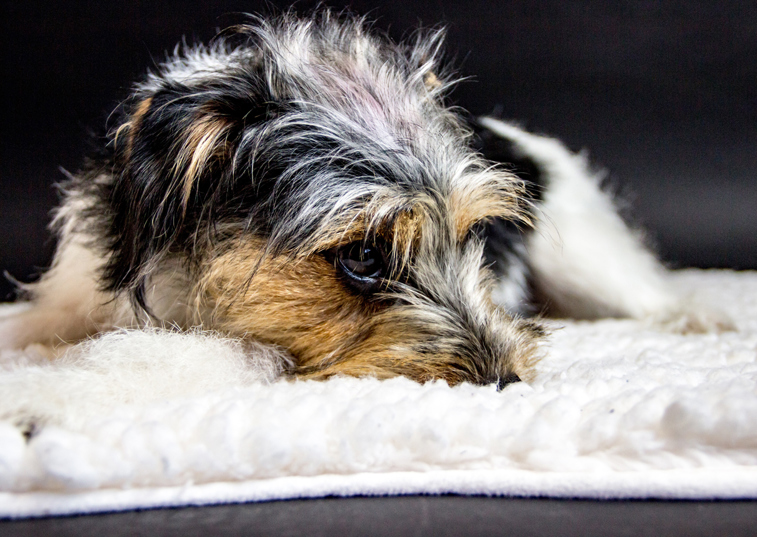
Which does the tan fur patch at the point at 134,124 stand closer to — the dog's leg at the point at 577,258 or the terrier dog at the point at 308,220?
the terrier dog at the point at 308,220

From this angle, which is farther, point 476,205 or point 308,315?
point 476,205

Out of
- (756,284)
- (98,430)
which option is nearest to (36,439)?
(98,430)

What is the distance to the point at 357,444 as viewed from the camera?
50.1 inches

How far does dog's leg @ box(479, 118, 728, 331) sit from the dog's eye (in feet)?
4.17

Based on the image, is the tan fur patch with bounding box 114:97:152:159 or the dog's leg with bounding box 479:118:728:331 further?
the dog's leg with bounding box 479:118:728:331

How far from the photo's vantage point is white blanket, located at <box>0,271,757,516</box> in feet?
3.92

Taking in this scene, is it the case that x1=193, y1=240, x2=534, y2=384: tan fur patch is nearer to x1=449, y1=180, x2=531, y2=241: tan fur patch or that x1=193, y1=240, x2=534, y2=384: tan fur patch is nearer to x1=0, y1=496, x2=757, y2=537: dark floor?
x1=449, y1=180, x2=531, y2=241: tan fur patch

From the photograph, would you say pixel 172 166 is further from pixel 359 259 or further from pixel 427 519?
pixel 427 519

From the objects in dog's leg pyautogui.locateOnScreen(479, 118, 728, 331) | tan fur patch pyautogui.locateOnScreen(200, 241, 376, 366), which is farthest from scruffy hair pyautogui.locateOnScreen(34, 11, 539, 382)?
dog's leg pyautogui.locateOnScreen(479, 118, 728, 331)

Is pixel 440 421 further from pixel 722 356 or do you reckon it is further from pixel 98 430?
pixel 722 356

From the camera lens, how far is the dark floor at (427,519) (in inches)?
43.7

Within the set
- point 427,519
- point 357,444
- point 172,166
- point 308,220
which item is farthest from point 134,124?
point 427,519

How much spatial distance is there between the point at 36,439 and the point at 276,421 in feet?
1.42

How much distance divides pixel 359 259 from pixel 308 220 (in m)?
0.18
